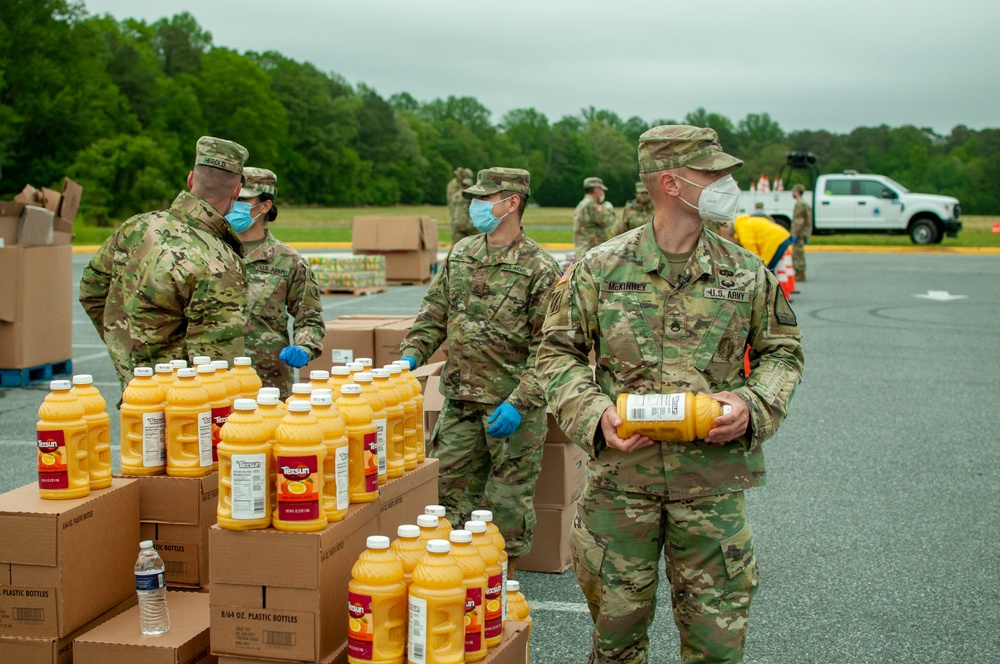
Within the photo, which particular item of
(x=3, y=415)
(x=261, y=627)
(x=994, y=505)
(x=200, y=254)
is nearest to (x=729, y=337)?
(x=261, y=627)

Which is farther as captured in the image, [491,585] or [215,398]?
[215,398]

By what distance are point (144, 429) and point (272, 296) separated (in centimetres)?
283

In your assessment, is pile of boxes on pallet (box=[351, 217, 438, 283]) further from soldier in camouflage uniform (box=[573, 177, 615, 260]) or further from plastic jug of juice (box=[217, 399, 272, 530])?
plastic jug of juice (box=[217, 399, 272, 530])

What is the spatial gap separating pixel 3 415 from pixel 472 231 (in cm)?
1315

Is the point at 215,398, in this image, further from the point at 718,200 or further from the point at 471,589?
the point at 718,200

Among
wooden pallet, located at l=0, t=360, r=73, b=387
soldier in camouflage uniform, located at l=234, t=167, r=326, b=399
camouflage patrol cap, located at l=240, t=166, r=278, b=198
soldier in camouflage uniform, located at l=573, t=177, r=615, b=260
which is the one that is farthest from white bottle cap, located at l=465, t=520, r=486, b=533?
soldier in camouflage uniform, located at l=573, t=177, r=615, b=260

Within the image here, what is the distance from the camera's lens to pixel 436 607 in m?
2.97

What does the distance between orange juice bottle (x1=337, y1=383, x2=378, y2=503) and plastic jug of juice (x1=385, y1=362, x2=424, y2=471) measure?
52cm

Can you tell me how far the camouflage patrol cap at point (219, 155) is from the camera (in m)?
4.76

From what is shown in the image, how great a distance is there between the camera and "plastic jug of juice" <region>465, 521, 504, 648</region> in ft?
10.7

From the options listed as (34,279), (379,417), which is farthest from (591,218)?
(379,417)

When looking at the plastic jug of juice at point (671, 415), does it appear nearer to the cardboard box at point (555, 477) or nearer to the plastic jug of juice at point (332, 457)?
the plastic jug of juice at point (332, 457)

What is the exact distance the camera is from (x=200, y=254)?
458 centimetres

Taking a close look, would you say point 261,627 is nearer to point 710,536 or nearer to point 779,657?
point 710,536
